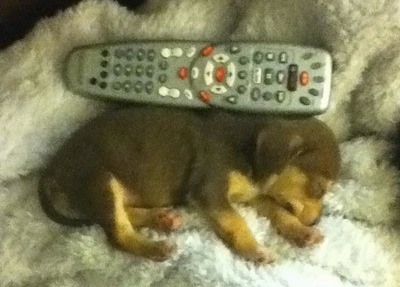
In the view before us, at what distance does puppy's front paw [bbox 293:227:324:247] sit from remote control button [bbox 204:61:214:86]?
0.19 m

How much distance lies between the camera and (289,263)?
84 centimetres

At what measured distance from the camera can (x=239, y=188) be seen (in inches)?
35.4

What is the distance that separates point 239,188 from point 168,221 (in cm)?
9

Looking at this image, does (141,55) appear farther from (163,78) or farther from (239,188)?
(239,188)

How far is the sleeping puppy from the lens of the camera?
0.86 metres

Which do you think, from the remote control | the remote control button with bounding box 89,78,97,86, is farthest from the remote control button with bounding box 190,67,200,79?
the remote control button with bounding box 89,78,97,86

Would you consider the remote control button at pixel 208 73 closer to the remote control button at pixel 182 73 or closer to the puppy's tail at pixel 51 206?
the remote control button at pixel 182 73

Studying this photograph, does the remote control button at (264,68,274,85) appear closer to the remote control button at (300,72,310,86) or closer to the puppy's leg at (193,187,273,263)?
the remote control button at (300,72,310,86)

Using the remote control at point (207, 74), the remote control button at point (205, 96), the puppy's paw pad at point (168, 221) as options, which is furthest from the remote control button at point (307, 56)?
the puppy's paw pad at point (168, 221)

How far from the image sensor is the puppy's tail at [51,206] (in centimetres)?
88

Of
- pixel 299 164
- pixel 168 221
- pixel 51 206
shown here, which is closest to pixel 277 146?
pixel 299 164

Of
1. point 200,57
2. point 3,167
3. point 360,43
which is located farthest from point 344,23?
point 3,167

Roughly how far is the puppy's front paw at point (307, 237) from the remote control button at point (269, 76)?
6.4 inches

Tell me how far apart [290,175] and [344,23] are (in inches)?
6.5
